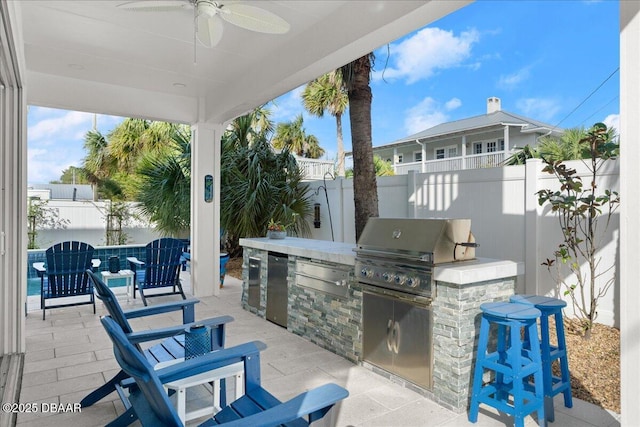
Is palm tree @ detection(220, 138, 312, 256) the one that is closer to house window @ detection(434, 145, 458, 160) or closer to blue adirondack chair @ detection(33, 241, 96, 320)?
blue adirondack chair @ detection(33, 241, 96, 320)

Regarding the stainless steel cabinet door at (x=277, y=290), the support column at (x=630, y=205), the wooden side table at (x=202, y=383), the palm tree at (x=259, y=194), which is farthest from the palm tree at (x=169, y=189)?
the support column at (x=630, y=205)

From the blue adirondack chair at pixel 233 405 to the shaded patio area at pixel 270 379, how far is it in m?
0.80

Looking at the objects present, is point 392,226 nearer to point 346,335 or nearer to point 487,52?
point 346,335

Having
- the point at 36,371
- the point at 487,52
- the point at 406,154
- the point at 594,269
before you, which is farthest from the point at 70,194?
the point at 487,52

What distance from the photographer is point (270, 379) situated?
10.7 ft

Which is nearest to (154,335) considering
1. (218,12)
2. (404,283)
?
(404,283)

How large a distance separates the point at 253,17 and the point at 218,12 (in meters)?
0.29

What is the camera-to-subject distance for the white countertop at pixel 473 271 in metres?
2.69

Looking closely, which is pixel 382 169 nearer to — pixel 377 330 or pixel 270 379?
pixel 377 330

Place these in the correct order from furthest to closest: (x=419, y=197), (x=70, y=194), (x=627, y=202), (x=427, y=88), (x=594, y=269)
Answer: (x=427, y=88) < (x=70, y=194) < (x=419, y=197) < (x=594, y=269) < (x=627, y=202)

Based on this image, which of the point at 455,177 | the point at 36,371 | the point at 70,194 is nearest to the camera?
the point at 36,371

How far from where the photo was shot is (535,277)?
4.29 m

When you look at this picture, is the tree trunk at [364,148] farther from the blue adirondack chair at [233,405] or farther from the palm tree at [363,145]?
the blue adirondack chair at [233,405]

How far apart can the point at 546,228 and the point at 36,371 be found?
4745mm
